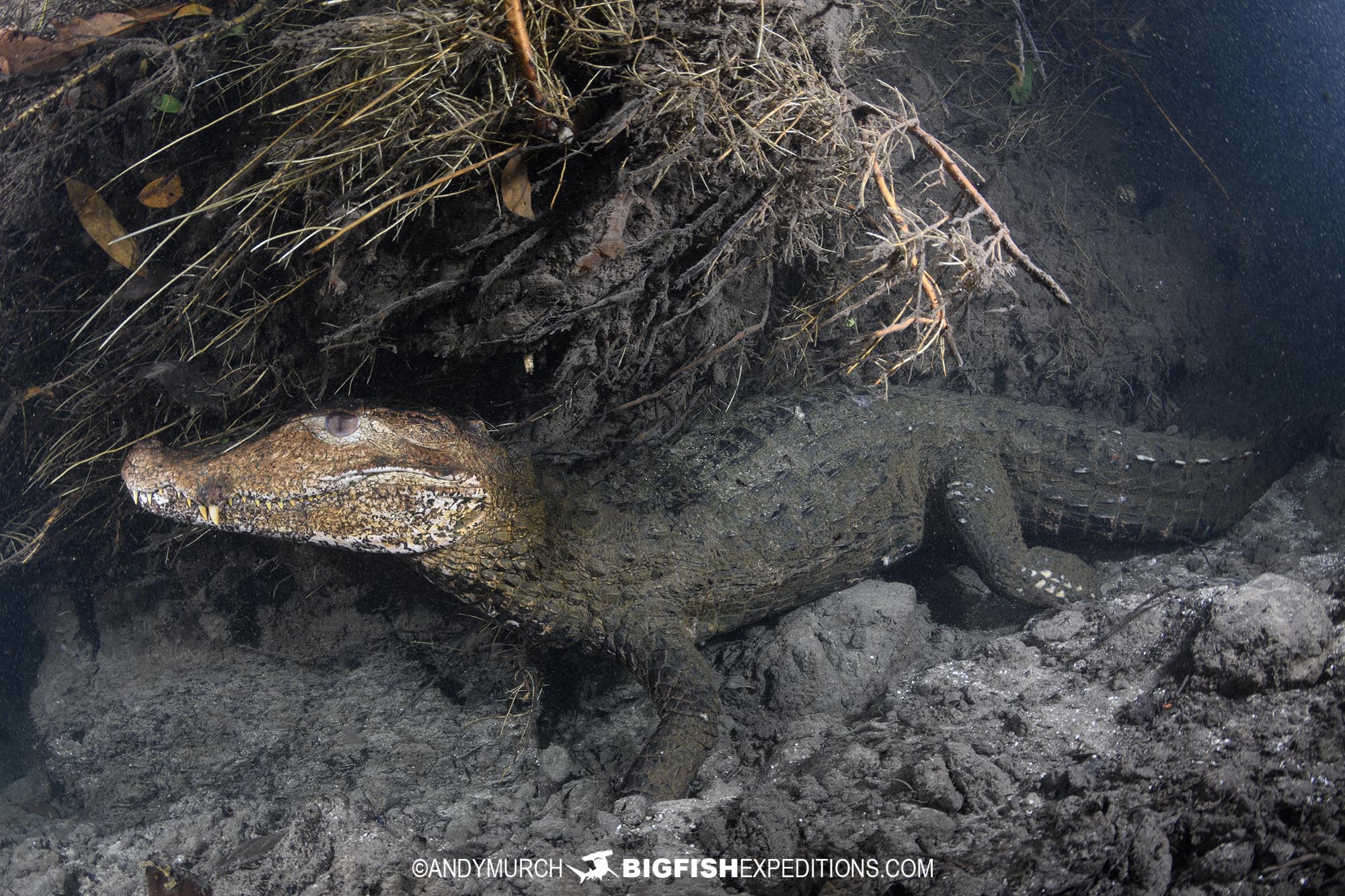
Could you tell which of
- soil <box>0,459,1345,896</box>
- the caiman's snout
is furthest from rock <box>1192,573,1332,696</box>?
the caiman's snout

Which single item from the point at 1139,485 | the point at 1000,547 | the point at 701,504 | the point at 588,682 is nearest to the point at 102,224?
the point at 701,504

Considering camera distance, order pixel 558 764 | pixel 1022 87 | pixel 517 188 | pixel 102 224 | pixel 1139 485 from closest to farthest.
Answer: pixel 517 188 < pixel 102 224 < pixel 558 764 < pixel 1139 485 < pixel 1022 87

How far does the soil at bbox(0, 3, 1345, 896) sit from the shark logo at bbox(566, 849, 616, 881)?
0.06 metres

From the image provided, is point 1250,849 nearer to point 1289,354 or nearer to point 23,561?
point 23,561

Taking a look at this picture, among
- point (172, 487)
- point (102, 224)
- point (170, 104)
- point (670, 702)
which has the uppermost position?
point (170, 104)

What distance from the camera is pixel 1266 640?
208 cm

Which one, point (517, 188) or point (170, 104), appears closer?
point (517, 188)

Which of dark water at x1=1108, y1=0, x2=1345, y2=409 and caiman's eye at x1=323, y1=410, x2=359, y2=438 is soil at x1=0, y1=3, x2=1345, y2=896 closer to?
caiman's eye at x1=323, y1=410, x2=359, y2=438

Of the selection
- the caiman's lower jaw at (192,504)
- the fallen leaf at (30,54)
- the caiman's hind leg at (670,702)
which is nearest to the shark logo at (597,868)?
the caiman's hind leg at (670,702)

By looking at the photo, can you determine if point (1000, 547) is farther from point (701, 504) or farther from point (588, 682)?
point (588, 682)

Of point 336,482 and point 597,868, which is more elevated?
point 336,482

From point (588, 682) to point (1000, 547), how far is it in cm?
275

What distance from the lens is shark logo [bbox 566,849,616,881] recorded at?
2.01 metres

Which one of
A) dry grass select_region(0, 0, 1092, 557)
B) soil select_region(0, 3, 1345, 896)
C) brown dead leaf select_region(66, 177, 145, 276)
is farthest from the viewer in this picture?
brown dead leaf select_region(66, 177, 145, 276)
